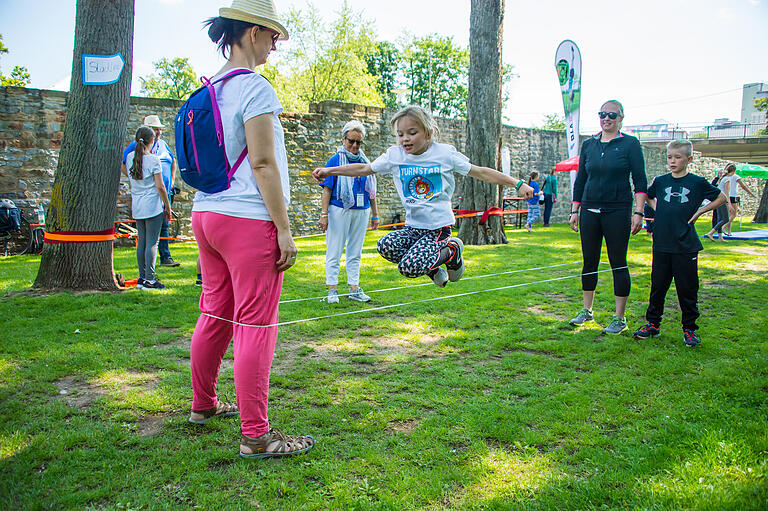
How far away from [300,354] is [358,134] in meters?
2.88

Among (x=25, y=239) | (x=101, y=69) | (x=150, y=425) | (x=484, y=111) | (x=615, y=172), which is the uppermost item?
(x=484, y=111)

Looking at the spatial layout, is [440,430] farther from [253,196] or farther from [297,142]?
[297,142]

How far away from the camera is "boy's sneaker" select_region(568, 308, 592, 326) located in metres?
5.35

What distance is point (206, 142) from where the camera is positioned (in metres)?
2.50

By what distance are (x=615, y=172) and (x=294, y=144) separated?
38.9 ft

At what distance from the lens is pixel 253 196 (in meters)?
2.54

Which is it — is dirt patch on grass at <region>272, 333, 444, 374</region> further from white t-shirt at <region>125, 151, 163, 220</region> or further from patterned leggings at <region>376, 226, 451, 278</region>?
white t-shirt at <region>125, 151, 163, 220</region>

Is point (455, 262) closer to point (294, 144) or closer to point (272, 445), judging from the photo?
point (272, 445)

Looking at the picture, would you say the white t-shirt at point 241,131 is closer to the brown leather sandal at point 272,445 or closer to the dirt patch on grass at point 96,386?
the brown leather sandal at point 272,445

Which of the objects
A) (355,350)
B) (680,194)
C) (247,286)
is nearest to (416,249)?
(355,350)

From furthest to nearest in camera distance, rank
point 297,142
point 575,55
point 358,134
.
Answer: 1. point 297,142
2. point 575,55
3. point 358,134

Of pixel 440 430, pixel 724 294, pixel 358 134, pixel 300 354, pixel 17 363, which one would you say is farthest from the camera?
pixel 724 294

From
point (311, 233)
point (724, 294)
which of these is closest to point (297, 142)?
point (311, 233)

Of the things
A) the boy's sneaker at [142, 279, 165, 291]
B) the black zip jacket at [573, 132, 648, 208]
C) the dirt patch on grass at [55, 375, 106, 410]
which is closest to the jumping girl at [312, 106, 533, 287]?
the black zip jacket at [573, 132, 648, 208]
